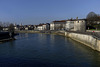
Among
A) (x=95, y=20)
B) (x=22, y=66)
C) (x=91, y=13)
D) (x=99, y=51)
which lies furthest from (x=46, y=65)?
(x=91, y=13)

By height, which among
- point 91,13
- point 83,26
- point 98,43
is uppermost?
point 91,13

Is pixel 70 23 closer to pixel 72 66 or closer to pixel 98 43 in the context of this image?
pixel 98 43

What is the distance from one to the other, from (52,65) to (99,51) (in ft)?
30.9

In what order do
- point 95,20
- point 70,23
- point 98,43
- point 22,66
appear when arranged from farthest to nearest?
point 70,23
point 95,20
point 98,43
point 22,66

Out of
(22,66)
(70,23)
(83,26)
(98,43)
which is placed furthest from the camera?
(70,23)

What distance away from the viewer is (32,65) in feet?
38.5

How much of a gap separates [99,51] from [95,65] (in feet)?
19.4

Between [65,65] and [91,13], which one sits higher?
[91,13]

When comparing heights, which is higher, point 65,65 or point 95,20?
point 95,20

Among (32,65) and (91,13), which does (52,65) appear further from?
(91,13)

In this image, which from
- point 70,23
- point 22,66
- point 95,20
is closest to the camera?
point 22,66

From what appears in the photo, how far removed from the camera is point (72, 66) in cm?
1150

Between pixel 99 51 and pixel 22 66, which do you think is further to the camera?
pixel 99 51

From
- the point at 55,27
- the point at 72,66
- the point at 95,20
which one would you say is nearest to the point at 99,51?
the point at 72,66
